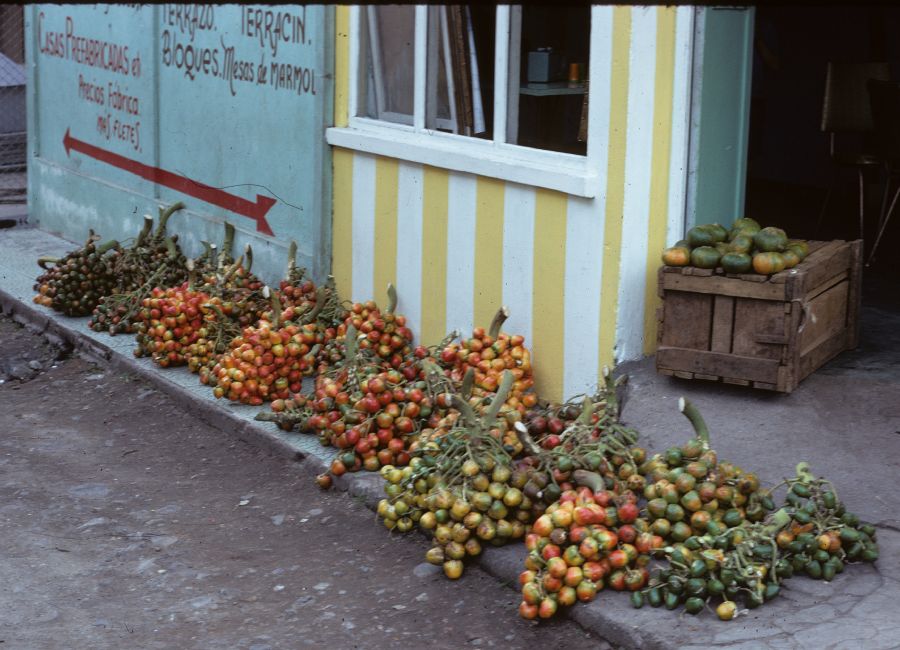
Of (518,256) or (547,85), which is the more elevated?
(547,85)

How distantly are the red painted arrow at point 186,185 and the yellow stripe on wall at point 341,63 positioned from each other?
35.7 inches

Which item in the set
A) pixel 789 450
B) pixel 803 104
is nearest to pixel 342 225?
pixel 789 450

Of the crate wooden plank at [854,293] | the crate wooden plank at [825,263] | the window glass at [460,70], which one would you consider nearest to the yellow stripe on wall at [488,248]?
the window glass at [460,70]

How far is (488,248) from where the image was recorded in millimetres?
5758

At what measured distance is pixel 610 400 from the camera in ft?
14.9

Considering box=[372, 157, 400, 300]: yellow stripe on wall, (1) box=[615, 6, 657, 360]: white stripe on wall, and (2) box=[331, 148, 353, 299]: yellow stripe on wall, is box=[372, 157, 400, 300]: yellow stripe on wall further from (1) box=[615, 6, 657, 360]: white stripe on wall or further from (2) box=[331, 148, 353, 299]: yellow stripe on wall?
(1) box=[615, 6, 657, 360]: white stripe on wall

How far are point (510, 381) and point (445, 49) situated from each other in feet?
7.94

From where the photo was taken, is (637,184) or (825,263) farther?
(637,184)

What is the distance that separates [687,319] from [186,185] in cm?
455

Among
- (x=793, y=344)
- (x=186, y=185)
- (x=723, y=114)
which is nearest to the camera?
(x=793, y=344)

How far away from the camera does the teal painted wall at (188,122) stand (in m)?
6.95

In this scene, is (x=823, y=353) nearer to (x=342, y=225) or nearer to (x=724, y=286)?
(x=724, y=286)

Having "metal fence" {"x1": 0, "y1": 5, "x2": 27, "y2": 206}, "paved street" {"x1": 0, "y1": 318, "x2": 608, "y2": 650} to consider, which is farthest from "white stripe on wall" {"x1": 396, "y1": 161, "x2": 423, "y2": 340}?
"metal fence" {"x1": 0, "y1": 5, "x2": 27, "y2": 206}

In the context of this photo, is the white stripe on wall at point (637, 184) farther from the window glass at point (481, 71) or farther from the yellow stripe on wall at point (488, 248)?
the yellow stripe on wall at point (488, 248)
